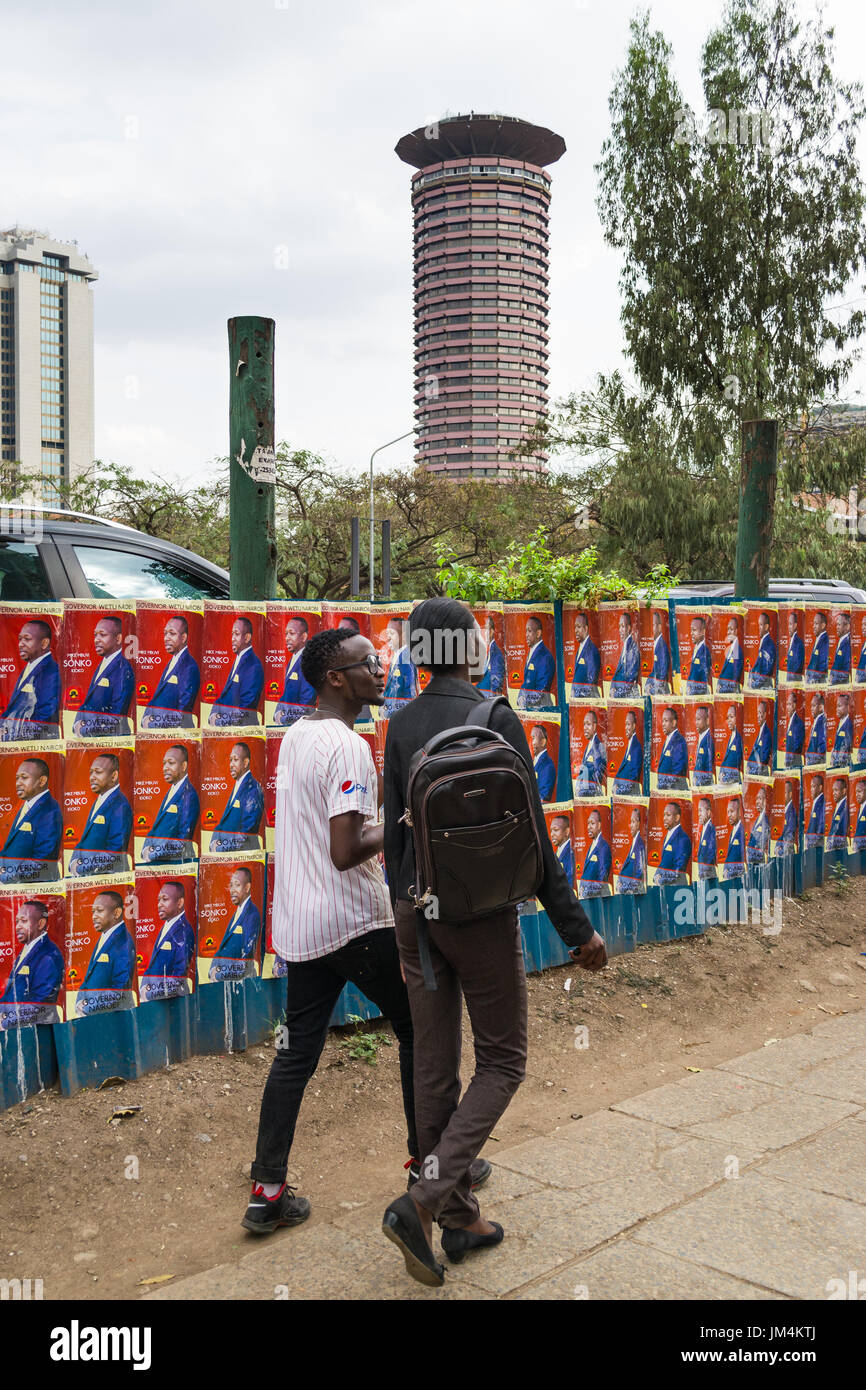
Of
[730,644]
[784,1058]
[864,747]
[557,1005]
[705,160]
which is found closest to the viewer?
[784,1058]

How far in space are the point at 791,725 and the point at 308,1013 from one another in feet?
16.5

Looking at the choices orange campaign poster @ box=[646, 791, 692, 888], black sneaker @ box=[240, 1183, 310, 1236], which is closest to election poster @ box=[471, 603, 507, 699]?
orange campaign poster @ box=[646, 791, 692, 888]

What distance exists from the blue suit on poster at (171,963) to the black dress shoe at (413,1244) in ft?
5.13

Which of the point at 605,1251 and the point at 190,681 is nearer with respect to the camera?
the point at 605,1251

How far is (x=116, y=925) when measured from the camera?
168 inches

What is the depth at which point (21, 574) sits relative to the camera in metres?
4.88

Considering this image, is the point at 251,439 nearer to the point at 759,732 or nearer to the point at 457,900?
the point at 457,900

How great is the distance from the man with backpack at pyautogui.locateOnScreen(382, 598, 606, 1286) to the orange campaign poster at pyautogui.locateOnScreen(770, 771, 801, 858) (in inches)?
176

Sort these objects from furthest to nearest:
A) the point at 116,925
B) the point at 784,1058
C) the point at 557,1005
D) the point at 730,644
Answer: the point at 730,644
the point at 557,1005
the point at 784,1058
the point at 116,925

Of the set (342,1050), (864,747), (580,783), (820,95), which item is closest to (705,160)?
(820,95)

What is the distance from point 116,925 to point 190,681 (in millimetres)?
957

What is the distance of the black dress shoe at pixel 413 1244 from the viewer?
123 inches

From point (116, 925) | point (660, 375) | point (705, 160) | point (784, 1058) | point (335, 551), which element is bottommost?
point (784, 1058)

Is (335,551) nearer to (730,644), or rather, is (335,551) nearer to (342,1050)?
(730,644)
